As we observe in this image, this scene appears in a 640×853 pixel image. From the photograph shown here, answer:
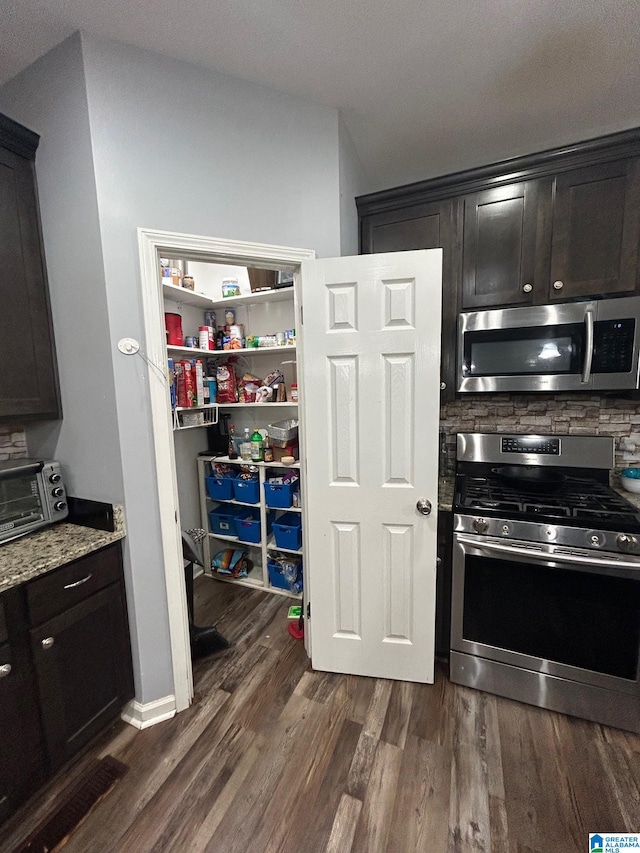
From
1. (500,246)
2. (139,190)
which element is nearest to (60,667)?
(139,190)

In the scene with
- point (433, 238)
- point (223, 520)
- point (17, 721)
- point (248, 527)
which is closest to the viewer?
point (17, 721)

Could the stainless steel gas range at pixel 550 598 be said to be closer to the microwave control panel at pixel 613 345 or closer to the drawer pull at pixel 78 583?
the microwave control panel at pixel 613 345

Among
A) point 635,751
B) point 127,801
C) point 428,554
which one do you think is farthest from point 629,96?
point 127,801

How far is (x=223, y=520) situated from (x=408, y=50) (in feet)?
9.39

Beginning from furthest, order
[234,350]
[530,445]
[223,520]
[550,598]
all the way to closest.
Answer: [223,520], [234,350], [530,445], [550,598]

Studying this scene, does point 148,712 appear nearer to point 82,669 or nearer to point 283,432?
point 82,669

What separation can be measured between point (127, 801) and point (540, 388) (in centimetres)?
242

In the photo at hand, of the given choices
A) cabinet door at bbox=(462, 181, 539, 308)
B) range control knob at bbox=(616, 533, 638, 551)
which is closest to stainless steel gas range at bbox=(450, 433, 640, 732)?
range control knob at bbox=(616, 533, 638, 551)

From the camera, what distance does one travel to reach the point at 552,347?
168cm

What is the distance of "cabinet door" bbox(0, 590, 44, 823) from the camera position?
1098 millimetres

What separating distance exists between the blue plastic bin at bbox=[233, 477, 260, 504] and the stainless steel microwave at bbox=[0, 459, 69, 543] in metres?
1.21

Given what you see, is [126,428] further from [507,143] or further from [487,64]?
[507,143]

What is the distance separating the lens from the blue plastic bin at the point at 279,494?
2.45 meters

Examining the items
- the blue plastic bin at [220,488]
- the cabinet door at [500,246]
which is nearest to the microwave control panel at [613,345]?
the cabinet door at [500,246]
